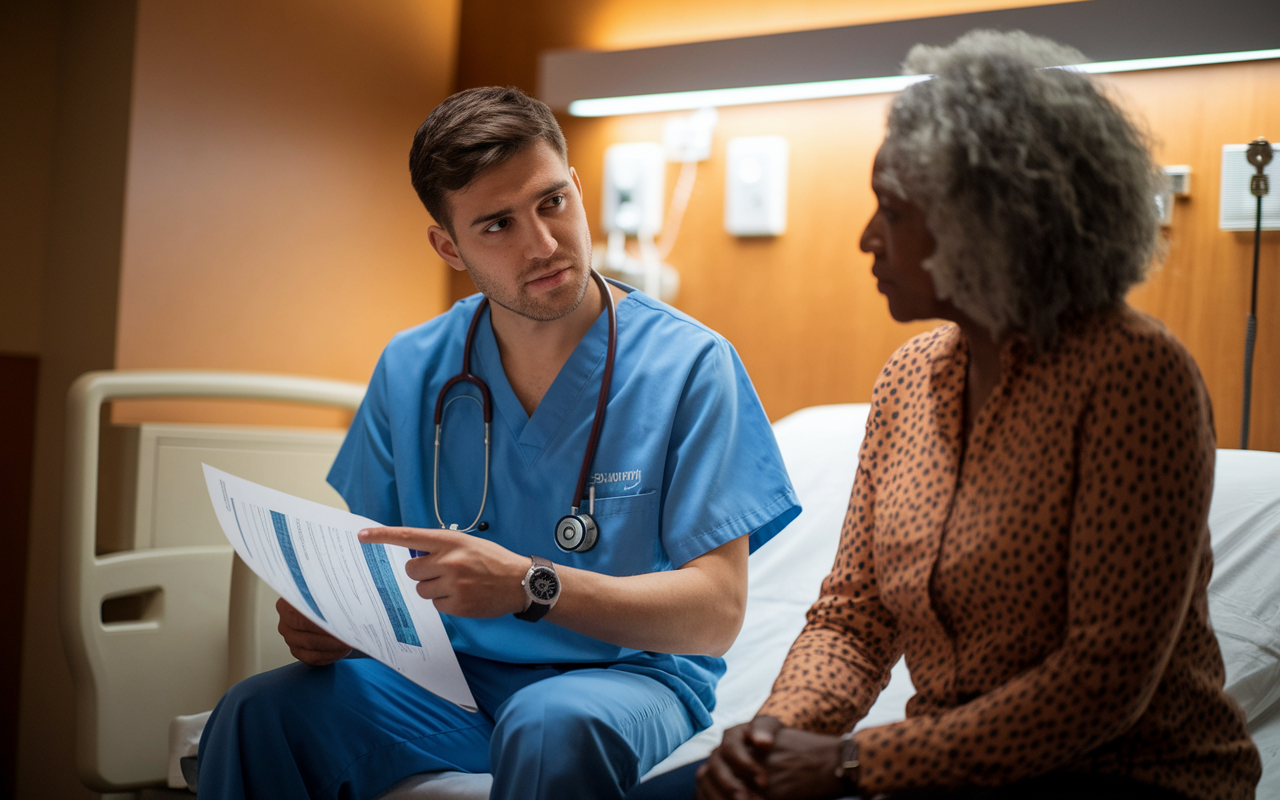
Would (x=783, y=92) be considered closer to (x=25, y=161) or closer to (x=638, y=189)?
(x=638, y=189)

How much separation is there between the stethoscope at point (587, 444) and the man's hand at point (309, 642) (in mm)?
216

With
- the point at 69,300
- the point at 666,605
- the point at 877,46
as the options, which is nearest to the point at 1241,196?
the point at 877,46

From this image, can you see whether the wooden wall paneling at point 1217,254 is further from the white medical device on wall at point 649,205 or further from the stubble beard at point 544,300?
the stubble beard at point 544,300

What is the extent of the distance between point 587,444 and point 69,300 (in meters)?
1.53

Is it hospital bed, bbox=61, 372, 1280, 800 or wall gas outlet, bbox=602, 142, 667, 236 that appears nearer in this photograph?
hospital bed, bbox=61, 372, 1280, 800

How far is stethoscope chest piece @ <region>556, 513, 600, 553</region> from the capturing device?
4.23 feet

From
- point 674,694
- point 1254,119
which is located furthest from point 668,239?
point 674,694

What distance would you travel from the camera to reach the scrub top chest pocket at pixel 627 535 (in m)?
1.31

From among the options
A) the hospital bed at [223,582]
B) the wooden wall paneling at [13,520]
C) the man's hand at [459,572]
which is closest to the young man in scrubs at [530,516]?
the man's hand at [459,572]

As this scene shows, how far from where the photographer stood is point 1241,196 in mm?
1854

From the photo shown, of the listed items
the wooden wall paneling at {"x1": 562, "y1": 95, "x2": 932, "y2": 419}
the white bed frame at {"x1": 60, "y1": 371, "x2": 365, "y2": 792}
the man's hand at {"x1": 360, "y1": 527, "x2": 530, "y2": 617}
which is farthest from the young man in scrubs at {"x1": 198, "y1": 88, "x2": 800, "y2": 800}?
the wooden wall paneling at {"x1": 562, "y1": 95, "x2": 932, "y2": 419}

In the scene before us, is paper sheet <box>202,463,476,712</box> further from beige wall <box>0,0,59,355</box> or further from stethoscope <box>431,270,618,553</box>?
beige wall <box>0,0,59,355</box>

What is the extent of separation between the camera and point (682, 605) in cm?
121

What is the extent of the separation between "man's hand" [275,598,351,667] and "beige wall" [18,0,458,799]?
106 centimetres
